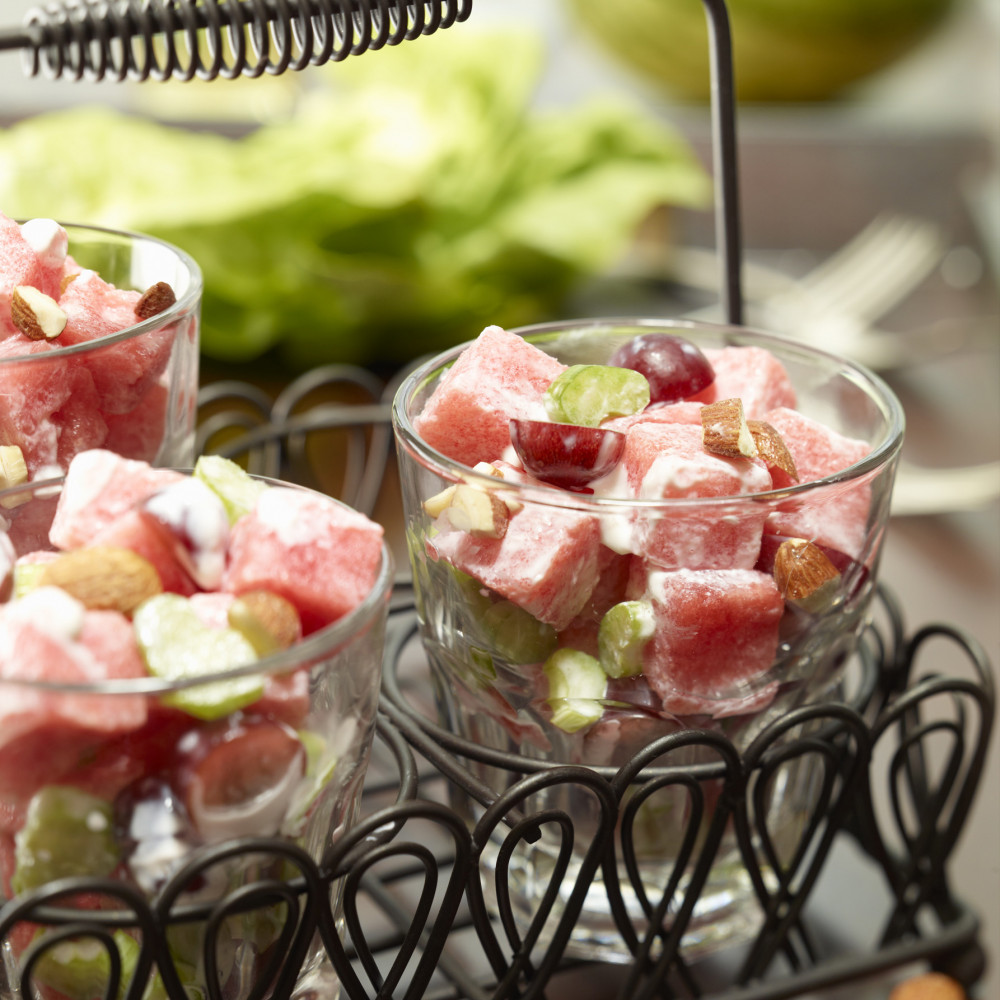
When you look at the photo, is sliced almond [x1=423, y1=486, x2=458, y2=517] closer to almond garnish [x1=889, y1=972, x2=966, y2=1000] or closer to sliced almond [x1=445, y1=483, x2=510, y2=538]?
sliced almond [x1=445, y1=483, x2=510, y2=538]

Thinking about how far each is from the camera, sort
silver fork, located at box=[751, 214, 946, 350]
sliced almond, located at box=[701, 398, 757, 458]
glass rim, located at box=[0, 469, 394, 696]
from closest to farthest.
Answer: glass rim, located at box=[0, 469, 394, 696]
sliced almond, located at box=[701, 398, 757, 458]
silver fork, located at box=[751, 214, 946, 350]

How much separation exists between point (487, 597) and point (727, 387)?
13 cm

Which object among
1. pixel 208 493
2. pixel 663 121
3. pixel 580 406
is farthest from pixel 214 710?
pixel 663 121

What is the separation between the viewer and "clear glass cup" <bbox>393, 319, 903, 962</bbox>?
353mm

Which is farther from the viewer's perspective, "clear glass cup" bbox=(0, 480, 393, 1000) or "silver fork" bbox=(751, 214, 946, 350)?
"silver fork" bbox=(751, 214, 946, 350)

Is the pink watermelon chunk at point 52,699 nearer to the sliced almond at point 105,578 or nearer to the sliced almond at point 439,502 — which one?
the sliced almond at point 105,578

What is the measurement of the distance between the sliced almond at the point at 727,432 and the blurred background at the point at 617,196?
43 cm

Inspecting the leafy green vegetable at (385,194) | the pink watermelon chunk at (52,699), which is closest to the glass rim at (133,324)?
the pink watermelon chunk at (52,699)

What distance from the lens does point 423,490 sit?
15.1 inches

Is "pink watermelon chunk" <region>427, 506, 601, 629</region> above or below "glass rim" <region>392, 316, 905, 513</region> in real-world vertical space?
below

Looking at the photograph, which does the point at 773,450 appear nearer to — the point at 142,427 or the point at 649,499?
the point at 649,499

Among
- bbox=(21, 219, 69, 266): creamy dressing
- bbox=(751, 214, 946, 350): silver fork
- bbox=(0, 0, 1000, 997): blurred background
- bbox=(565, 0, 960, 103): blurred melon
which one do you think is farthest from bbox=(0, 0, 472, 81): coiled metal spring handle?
bbox=(565, 0, 960, 103): blurred melon

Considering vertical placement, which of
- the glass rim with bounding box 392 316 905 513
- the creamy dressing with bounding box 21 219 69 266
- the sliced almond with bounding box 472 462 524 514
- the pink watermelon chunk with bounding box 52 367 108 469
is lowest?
the pink watermelon chunk with bounding box 52 367 108 469

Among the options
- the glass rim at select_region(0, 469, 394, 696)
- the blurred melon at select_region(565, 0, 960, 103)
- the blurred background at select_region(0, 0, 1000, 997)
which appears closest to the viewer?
the glass rim at select_region(0, 469, 394, 696)
